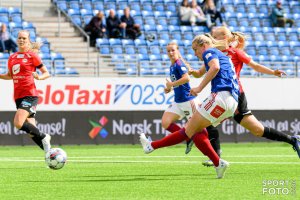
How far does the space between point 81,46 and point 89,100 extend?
4588 millimetres

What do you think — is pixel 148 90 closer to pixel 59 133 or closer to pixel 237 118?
pixel 59 133

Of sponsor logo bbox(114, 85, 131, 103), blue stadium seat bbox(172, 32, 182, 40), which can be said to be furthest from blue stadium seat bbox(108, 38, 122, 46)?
sponsor logo bbox(114, 85, 131, 103)

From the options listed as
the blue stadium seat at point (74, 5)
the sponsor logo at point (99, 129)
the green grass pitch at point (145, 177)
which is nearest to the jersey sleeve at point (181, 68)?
the green grass pitch at point (145, 177)

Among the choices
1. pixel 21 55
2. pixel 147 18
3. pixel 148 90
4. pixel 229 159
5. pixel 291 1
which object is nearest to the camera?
pixel 21 55

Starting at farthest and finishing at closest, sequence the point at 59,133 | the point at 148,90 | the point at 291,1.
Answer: the point at 291,1, the point at 148,90, the point at 59,133

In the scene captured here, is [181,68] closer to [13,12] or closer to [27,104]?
[27,104]

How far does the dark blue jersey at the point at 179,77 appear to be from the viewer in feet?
51.4

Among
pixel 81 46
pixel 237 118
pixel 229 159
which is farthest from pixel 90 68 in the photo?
pixel 237 118

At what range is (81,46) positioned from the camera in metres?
29.7

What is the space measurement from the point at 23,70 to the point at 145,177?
3.98 metres

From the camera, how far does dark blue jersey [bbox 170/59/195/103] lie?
1566 centimetres

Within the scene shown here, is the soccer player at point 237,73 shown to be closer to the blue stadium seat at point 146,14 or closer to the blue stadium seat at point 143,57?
the blue stadium seat at point 143,57

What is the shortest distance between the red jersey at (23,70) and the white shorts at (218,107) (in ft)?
14.7

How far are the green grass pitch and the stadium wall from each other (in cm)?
531
